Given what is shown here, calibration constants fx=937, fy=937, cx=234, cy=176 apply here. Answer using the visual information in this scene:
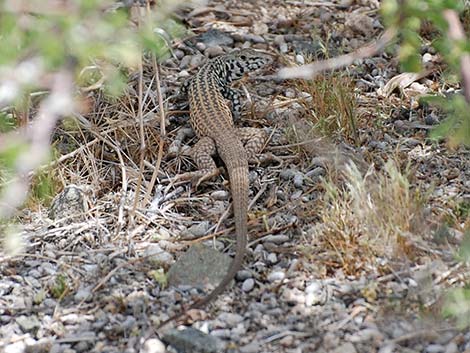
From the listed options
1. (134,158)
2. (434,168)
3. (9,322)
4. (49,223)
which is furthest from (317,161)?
(9,322)

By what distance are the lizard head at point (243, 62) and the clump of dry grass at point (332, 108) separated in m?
0.64

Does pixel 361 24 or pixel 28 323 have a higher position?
pixel 361 24

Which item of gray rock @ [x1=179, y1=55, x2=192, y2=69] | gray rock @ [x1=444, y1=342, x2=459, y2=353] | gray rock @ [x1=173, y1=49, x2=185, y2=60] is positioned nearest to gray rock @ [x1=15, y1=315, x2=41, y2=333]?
gray rock @ [x1=444, y1=342, x2=459, y2=353]

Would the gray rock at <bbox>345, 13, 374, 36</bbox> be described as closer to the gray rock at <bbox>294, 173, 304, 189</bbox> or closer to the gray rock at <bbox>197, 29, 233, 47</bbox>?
the gray rock at <bbox>197, 29, 233, 47</bbox>

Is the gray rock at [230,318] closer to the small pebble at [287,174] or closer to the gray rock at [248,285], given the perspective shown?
the gray rock at [248,285]

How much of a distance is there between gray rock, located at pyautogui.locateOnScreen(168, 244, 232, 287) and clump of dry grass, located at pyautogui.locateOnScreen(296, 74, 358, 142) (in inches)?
52.8

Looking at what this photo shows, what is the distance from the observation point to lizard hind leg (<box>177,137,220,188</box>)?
18.5 ft

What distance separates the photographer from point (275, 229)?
5.12 metres

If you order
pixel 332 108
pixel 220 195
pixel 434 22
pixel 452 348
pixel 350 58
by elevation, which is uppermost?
pixel 434 22

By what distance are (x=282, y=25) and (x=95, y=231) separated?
2.94 metres

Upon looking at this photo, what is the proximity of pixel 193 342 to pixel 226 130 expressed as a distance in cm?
204

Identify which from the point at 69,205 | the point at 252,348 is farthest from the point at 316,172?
the point at 252,348

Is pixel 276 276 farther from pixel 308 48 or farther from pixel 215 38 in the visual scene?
pixel 215 38

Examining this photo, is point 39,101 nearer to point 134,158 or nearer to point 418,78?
point 134,158
